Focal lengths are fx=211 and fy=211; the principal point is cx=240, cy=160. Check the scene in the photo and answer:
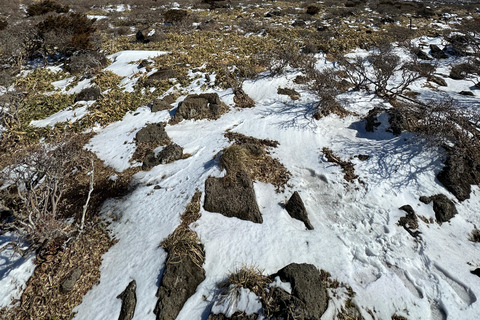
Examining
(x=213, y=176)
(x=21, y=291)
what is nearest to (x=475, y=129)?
(x=213, y=176)

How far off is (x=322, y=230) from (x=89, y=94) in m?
14.2

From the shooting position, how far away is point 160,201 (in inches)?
254

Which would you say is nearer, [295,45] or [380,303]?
[380,303]

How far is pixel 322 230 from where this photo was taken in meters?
5.67

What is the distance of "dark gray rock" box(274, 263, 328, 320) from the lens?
13.4ft

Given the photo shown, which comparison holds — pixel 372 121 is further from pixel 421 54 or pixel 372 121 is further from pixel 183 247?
pixel 421 54

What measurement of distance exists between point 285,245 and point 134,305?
3.50m

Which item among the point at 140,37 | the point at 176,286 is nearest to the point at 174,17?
the point at 140,37

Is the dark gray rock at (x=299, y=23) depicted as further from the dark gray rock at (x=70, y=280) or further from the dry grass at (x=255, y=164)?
the dark gray rock at (x=70, y=280)

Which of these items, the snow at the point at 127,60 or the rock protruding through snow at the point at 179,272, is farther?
the snow at the point at 127,60

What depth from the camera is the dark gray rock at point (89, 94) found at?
1241 centimetres

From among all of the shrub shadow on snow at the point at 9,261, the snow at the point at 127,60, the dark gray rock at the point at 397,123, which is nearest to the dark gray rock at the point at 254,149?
the dark gray rock at the point at 397,123

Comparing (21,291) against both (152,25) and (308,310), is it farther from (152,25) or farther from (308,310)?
(152,25)

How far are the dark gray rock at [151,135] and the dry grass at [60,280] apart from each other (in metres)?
4.55
